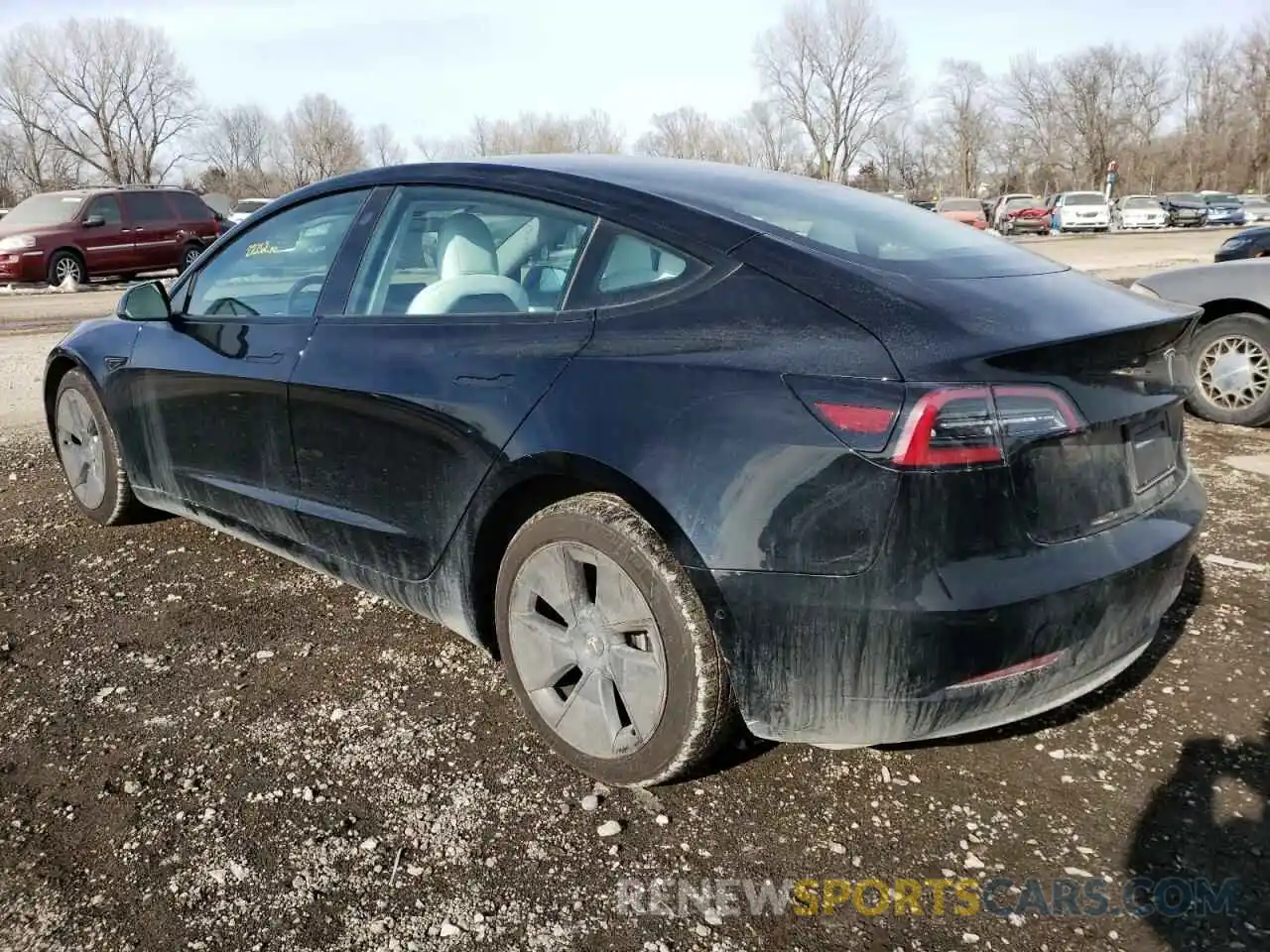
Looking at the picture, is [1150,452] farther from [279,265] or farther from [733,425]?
[279,265]

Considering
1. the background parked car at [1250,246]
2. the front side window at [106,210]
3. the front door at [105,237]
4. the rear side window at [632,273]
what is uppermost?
the front side window at [106,210]

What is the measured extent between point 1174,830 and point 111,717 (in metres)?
2.79

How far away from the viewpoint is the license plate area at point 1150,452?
90.7 inches

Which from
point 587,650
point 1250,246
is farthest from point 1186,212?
point 587,650

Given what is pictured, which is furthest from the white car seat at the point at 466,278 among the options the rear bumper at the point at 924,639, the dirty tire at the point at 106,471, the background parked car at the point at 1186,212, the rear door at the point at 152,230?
the background parked car at the point at 1186,212

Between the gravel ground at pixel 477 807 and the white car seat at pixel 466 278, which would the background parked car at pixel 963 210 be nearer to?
the white car seat at pixel 466 278

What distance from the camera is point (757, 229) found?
2396mm

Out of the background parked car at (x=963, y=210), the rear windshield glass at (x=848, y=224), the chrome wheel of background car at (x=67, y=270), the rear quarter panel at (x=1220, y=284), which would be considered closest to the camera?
the rear windshield glass at (x=848, y=224)

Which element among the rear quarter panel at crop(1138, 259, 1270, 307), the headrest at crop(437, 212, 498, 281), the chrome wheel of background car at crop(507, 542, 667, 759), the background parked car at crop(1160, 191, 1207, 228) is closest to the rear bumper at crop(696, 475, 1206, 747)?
the chrome wheel of background car at crop(507, 542, 667, 759)

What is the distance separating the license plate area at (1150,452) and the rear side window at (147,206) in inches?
760

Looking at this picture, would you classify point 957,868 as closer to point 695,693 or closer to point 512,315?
point 695,693

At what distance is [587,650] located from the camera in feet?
8.07

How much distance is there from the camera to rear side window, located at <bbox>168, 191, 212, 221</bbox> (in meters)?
18.7

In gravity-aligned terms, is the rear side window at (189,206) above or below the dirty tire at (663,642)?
above
